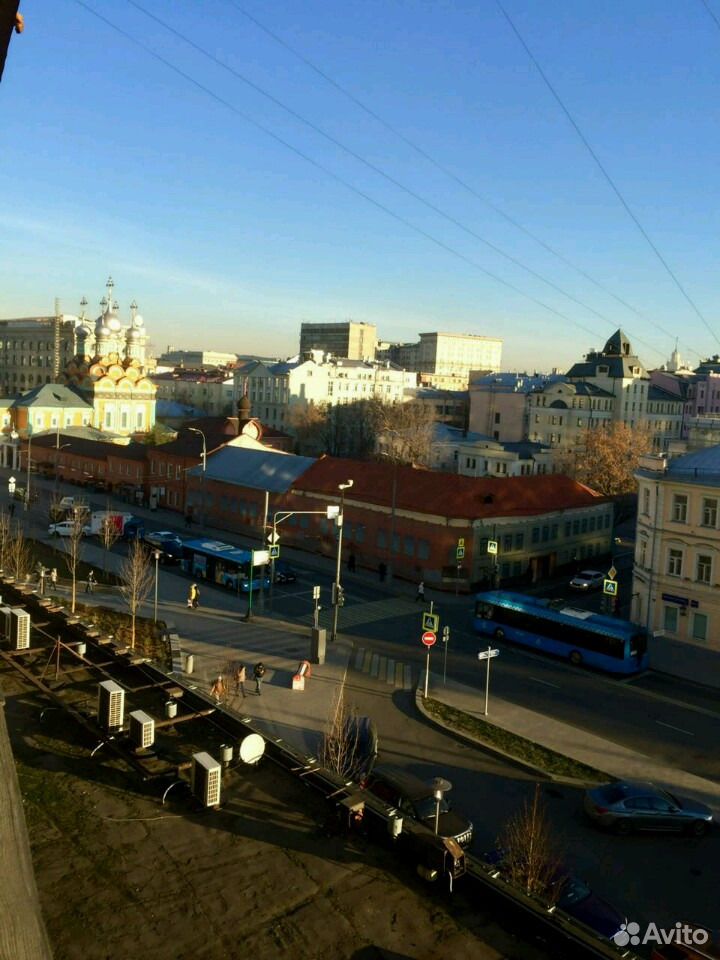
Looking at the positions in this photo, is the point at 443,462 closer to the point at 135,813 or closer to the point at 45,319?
the point at 135,813

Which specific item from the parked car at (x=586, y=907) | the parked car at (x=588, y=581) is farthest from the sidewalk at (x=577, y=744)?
the parked car at (x=588, y=581)

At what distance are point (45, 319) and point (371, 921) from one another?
445 feet

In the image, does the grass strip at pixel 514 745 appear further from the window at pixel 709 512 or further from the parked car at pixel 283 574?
the parked car at pixel 283 574

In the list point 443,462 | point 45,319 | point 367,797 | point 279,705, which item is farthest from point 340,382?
point 367,797

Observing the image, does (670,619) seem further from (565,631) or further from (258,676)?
(258,676)

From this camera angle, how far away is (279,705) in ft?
76.9

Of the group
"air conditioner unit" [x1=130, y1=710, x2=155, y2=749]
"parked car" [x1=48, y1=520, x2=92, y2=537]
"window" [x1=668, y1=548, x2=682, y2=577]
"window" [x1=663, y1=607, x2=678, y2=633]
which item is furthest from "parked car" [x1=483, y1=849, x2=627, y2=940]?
"parked car" [x1=48, y1=520, x2=92, y2=537]

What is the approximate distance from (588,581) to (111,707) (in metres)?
34.8

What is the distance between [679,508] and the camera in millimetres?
31734

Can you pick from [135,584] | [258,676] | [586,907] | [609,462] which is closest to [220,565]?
[135,584]

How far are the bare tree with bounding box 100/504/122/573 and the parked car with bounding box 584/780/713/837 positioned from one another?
27.9 m

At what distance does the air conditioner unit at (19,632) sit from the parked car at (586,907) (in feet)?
26.7

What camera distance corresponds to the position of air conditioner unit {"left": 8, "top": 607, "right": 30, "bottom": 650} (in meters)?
12.4

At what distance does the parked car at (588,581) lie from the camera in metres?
41.1
